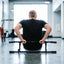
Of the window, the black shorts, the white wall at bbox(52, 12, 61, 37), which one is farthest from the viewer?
the window

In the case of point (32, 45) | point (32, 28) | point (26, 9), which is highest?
point (26, 9)

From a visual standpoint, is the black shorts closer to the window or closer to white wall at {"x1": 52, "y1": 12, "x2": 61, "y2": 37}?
white wall at {"x1": 52, "y1": 12, "x2": 61, "y2": 37}

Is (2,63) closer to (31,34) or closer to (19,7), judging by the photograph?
(31,34)

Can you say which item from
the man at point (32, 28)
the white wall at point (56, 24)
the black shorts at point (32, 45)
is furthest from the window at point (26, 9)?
the black shorts at point (32, 45)

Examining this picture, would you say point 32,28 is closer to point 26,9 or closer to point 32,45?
point 32,45

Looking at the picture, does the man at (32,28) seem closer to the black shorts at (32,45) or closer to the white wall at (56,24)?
the black shorts at (32,45)

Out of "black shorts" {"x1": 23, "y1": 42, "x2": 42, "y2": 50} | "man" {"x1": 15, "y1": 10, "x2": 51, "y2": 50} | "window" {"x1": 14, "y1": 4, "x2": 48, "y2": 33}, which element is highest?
"window" {"x1": 14, "y1": 4, "x2": 48, "y2": 33}

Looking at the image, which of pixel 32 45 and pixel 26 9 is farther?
pixel 26 9

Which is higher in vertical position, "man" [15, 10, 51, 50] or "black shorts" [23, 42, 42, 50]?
"man" [15, 10, 51, 50]

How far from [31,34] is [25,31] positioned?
0.59ft

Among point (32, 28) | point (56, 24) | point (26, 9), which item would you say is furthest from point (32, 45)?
point (26, 9)

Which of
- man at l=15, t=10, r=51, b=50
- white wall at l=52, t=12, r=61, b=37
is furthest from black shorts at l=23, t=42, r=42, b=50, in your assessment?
white wall at l=52, t=12, r=61, b=37

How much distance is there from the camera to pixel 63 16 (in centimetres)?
1229

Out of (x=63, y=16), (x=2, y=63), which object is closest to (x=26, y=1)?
(x=63, y=16)
